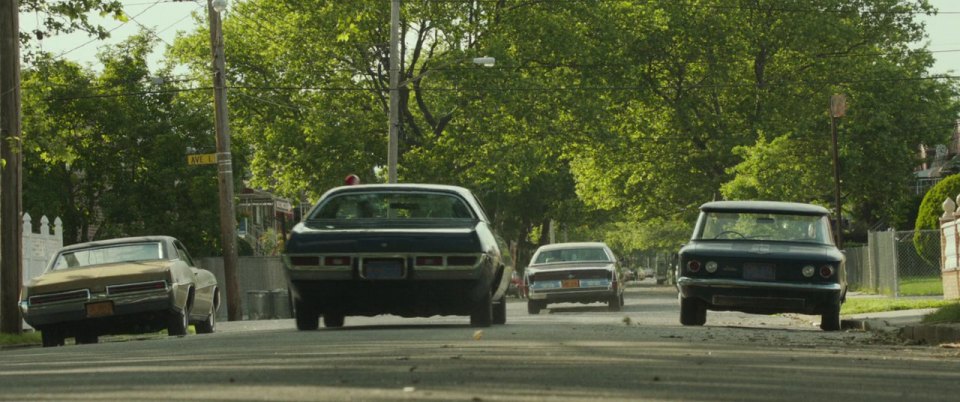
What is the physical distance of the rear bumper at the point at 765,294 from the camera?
59.3ft

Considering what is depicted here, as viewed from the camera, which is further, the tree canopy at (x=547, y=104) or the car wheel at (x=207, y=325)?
the tree canopy at (x=547, y=104)

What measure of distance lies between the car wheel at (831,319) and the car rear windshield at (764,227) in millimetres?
999

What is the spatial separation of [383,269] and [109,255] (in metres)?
6.41

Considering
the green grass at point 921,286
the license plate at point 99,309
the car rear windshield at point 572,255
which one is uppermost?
the license plate at point 99,309

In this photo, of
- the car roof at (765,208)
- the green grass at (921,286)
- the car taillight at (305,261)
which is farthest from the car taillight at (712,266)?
the green grass at (921,286)

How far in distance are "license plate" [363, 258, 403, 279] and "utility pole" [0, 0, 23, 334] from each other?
9708 mm

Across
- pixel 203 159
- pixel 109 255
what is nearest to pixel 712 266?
pixel 109 255

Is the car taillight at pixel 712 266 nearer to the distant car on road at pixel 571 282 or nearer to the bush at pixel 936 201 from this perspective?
the distant car on road at pixel 571 282

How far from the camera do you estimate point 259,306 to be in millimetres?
37094

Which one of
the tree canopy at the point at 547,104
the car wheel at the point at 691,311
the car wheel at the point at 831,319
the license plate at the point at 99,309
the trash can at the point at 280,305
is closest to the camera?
the car wheel at the point at 831,319

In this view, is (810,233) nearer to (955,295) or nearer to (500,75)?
(955,295)

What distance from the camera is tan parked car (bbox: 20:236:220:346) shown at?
1911cm

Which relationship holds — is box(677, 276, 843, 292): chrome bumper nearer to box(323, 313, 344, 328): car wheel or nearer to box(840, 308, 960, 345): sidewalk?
box(840, 308, 960, 345): sidewalk

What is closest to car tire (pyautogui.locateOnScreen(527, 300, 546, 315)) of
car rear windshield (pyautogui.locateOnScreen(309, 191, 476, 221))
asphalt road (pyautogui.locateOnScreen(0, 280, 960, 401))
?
car rear windshield (pyautogui.locateOnScreen(309, 191, 476, 221))
